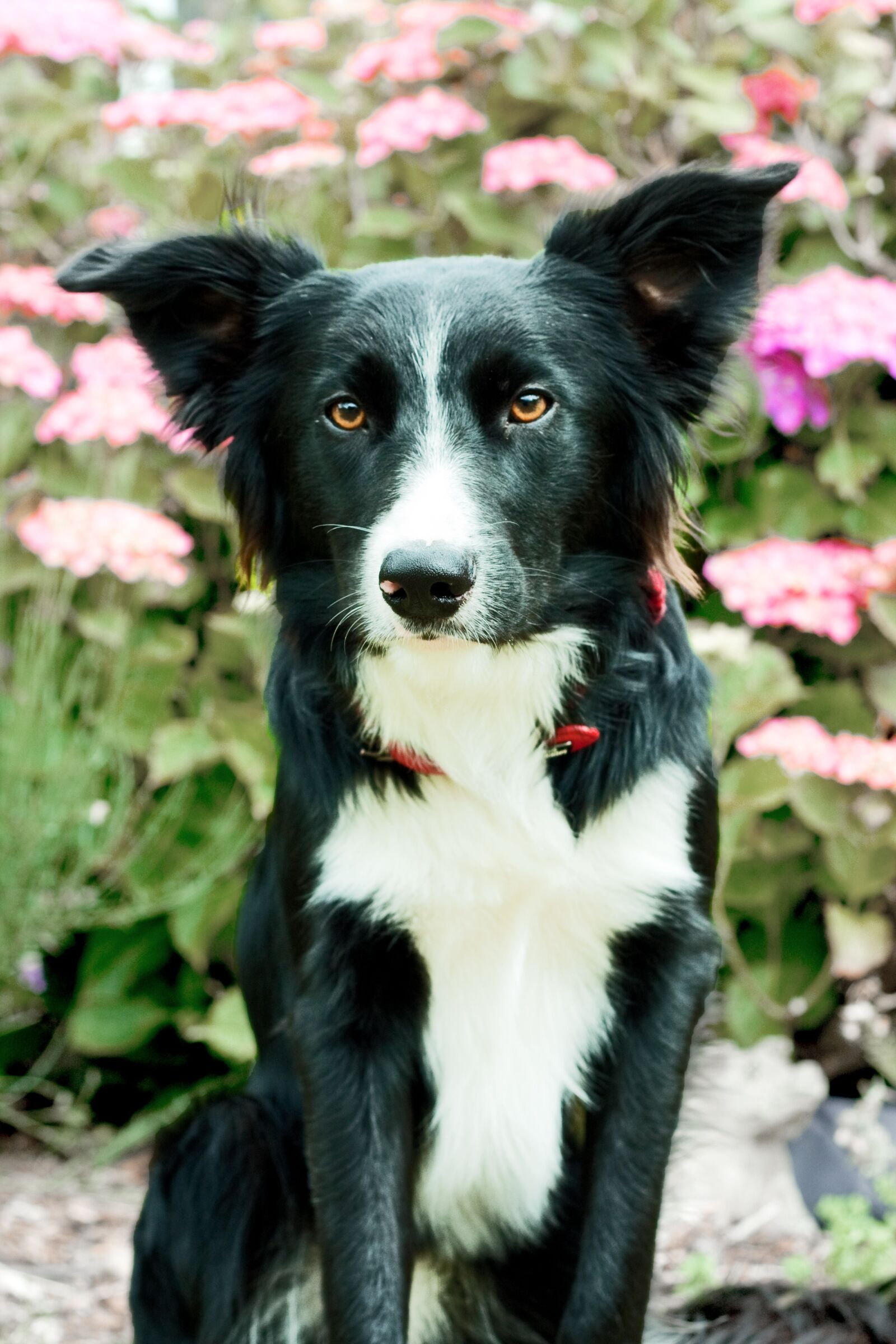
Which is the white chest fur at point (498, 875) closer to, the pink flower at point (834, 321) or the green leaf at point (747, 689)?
the green leaf at point (747, 689)

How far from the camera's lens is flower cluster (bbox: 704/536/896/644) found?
3.02m

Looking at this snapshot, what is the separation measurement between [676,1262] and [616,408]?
76.1 inches

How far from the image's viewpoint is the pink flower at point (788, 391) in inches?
131

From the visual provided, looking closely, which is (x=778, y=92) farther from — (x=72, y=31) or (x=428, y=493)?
(x=428, y=493)

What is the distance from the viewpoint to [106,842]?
3287 millimetres

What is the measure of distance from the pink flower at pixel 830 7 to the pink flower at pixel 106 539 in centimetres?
186

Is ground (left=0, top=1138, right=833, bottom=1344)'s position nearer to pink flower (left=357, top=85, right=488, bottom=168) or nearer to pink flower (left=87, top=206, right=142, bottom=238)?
pink flower (left=87, top=206, right=142, bottom=238)

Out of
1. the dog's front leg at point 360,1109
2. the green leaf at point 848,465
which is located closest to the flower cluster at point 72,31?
the green leaf at point 848,465

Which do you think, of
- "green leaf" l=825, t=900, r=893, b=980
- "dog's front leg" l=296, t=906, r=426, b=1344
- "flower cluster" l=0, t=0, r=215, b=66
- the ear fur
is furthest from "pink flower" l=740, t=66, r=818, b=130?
"dog's front leg" l=296, t=906, r=426, b=1344

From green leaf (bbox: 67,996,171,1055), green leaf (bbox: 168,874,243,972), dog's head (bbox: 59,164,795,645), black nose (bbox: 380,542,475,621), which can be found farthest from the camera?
green leaf (bbox: 67,996,171,1055)

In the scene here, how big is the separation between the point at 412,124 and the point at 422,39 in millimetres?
227

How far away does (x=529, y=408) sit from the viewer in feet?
6.51

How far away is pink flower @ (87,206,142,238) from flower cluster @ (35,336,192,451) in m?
0.63

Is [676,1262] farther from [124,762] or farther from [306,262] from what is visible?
[306,262]
